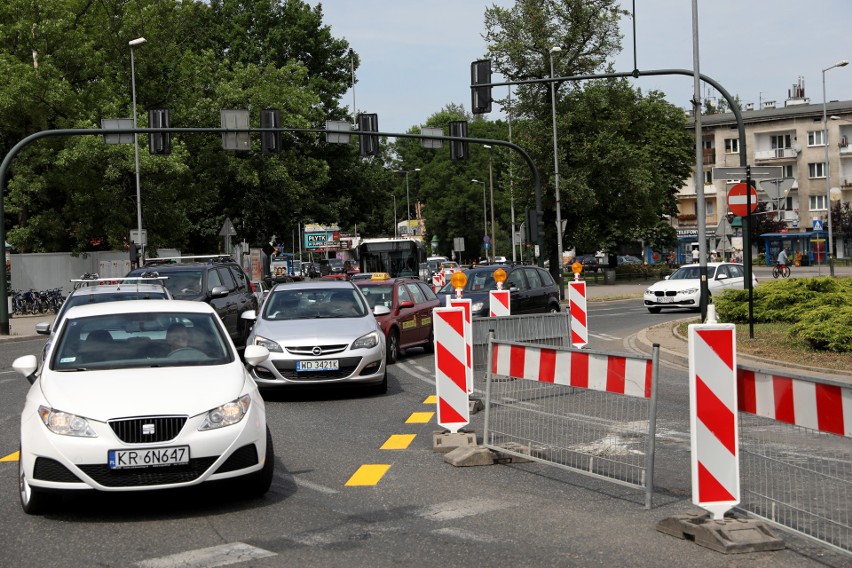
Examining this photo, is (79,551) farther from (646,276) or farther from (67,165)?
(646,276)

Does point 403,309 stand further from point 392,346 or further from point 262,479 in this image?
point 262,479

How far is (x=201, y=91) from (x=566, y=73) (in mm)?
17766

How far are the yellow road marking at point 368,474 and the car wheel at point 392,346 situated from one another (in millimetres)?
10154

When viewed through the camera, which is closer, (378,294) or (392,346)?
(392,346)

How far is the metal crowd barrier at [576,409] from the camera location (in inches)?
310

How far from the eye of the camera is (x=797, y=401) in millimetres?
6055

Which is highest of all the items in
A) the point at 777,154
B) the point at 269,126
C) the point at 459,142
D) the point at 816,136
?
the point at 816,136

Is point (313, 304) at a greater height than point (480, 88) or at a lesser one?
lesser

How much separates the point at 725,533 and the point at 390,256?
134ft

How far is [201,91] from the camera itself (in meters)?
52.9

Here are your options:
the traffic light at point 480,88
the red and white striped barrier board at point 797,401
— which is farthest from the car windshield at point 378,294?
the red and white striped barrier board at point 797,401

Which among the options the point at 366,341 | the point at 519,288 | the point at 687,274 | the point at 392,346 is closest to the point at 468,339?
the point at 366,341

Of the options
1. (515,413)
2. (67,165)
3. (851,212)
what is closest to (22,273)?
(67,165)

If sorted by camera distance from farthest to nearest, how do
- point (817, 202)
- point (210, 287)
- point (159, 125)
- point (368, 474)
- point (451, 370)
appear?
point (817, 202) < point (159, 125) < point (210, 287) < point (451, 370) < point (368, 474)
